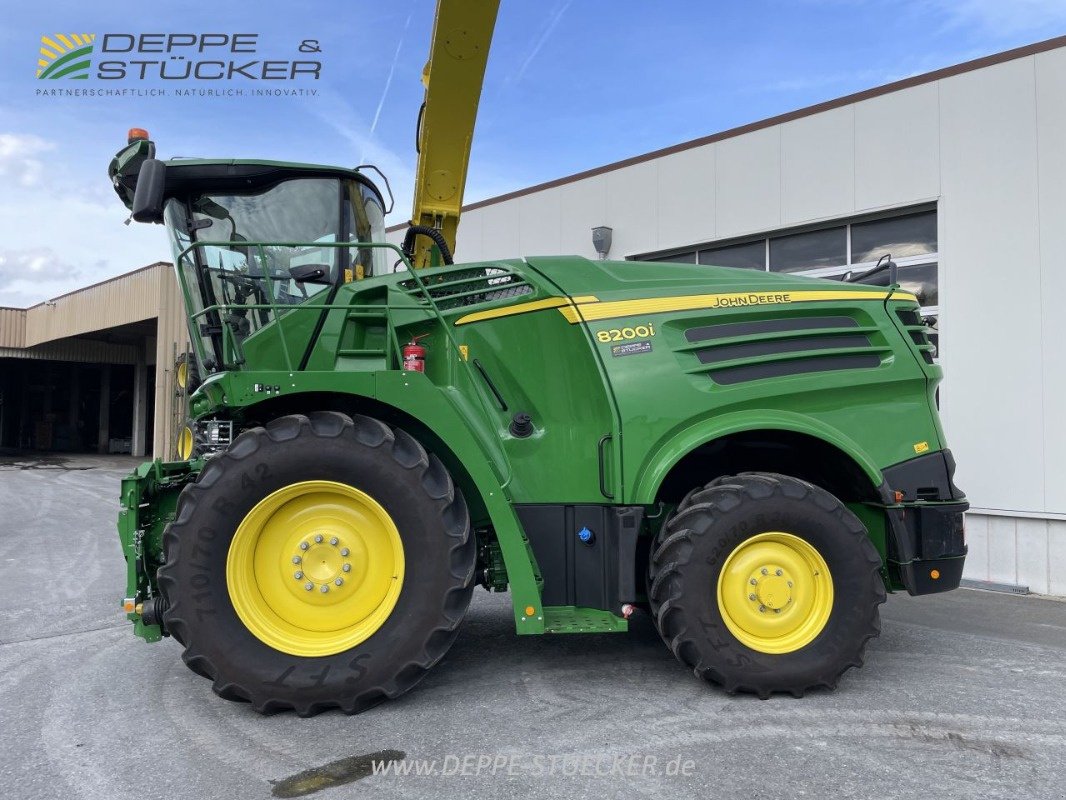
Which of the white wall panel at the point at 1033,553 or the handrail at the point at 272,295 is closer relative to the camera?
the handrail at the point at 272,295

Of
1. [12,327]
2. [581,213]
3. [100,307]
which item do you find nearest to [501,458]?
[581,213]

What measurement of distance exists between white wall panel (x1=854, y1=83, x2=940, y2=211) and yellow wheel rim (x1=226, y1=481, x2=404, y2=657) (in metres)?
6.52

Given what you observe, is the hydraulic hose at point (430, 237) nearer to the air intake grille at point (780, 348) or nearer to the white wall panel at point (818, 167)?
the air intake grille at point (780, 348)

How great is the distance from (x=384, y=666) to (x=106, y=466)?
21.6 m

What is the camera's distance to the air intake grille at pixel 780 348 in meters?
4.00

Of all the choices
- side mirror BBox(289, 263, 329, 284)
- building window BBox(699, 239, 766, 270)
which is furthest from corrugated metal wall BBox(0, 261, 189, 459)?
side mirror BBox(289, 263, 329, 284)

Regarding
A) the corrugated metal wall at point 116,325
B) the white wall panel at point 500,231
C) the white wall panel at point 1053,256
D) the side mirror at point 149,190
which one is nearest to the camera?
the side mirror at point 149,190

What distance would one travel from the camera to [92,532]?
9.43 m

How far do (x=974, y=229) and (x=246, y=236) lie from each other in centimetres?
647

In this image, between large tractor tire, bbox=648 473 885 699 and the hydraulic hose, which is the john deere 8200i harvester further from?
the hydraulic hose

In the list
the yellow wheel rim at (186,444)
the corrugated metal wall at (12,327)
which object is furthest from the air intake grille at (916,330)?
the corrugated metal wall at (12,327)

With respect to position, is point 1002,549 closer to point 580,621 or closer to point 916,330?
point 916,330

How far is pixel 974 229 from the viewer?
23.0ft

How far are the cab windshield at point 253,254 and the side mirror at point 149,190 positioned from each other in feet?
1.25
